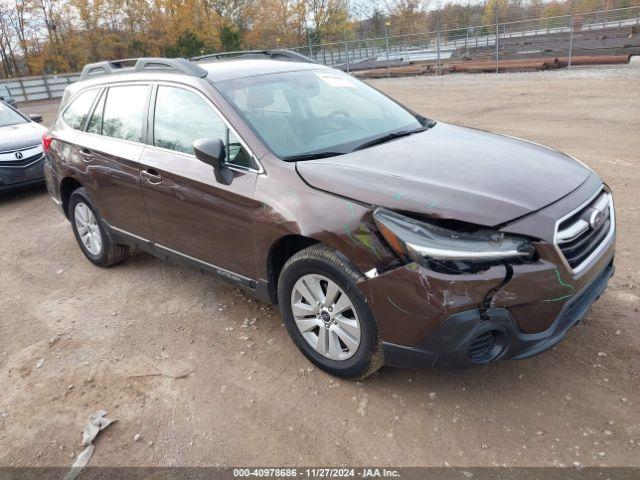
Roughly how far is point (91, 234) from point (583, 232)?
4262 mm

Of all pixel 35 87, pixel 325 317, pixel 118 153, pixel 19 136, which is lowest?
pixel 325 317

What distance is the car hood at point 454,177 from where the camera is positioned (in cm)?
261

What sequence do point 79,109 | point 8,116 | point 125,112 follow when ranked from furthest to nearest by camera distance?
point 8,116, point 79,109, point 125,112

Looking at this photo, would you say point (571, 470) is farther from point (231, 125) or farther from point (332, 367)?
point (231, 125)

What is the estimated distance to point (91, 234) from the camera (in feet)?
17.0

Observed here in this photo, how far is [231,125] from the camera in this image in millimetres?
3443

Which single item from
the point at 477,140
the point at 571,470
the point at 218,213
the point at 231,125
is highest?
the point at 231,125

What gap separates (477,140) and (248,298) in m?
2.10

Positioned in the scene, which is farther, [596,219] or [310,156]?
[310,156]

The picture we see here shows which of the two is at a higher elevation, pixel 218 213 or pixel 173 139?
pixel 173 139

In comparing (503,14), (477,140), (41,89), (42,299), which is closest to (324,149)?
(477,140)

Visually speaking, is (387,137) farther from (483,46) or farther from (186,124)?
(483,46)

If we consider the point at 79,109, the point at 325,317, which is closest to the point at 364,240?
the point at 325,317

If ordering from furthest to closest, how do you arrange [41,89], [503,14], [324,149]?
[41,89], [503,14], [324,149]
